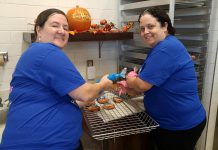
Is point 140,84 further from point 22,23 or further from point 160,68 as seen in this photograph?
point 22,23

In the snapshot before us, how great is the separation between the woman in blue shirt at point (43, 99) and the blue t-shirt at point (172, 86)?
1.35 ft

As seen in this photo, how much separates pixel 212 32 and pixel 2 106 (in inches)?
70.5

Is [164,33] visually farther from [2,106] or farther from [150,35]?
[2,106]

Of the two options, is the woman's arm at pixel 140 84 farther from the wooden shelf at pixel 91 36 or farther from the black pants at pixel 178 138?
the wooden shelf at pixel 91 36

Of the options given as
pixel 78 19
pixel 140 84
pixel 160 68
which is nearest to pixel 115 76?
pixel 140 84

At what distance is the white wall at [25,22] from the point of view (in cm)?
175

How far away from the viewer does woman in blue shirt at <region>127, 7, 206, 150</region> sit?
1.27 m

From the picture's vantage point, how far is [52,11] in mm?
1137

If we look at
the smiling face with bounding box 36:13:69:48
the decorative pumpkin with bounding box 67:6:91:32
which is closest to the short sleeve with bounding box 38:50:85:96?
the smiling face with bounding box 36:13:69:48

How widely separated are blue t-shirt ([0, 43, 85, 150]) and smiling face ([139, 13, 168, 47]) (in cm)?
60

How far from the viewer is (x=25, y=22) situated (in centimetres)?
182

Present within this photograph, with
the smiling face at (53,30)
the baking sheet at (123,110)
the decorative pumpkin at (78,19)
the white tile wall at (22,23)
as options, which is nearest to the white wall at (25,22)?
the white tile wall at (22,23)

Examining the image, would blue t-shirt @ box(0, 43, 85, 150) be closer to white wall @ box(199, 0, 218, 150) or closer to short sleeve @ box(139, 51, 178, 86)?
short sleeve @ box(139, 51, 178, 86)

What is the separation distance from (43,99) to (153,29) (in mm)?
784
